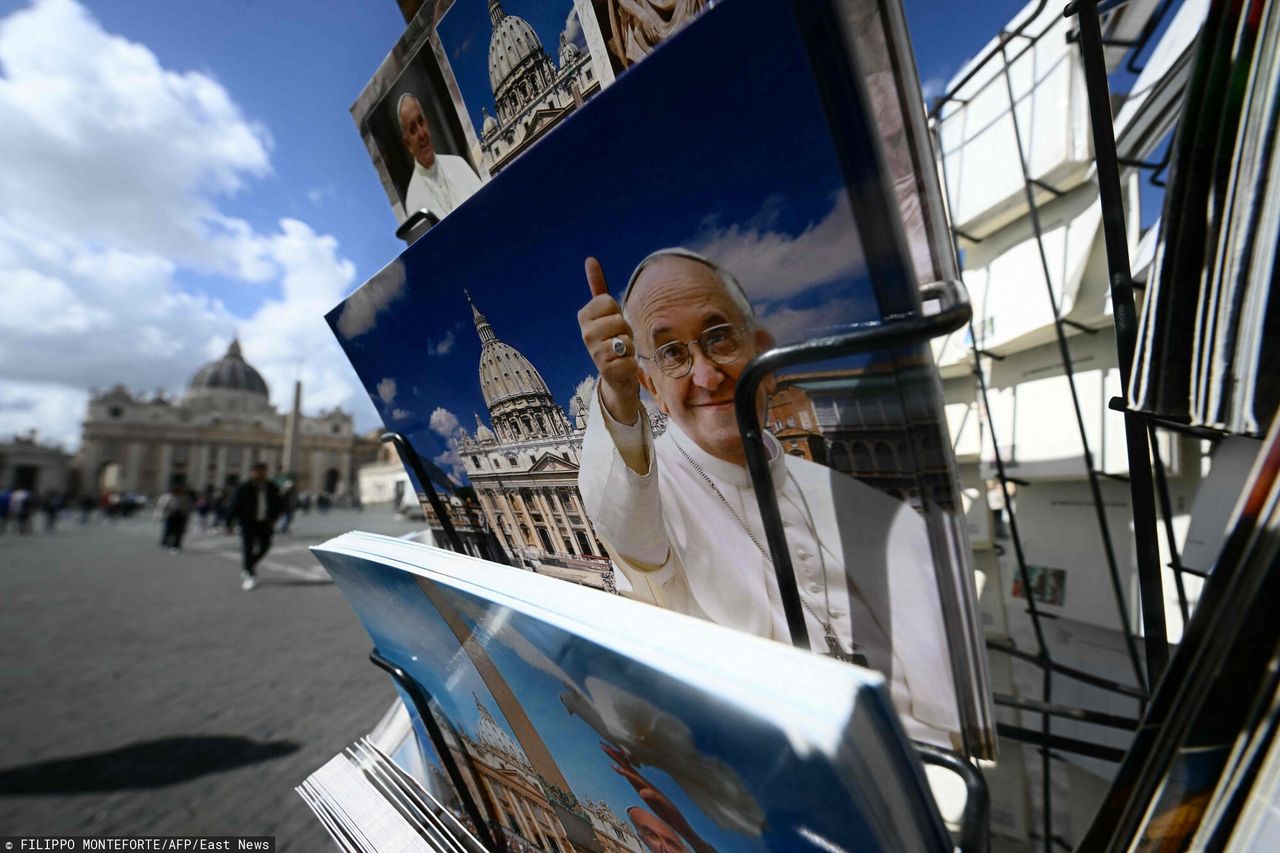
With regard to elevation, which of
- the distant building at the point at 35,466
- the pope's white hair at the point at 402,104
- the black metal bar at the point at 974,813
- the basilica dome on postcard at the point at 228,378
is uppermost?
the basilica dome on postcard at the point at 228,378

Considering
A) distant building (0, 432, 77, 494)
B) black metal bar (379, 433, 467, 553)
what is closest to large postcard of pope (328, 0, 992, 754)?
black metal bar (379, 433, 467, 553)

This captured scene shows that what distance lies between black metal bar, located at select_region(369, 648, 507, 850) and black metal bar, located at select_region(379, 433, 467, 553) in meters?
0.18

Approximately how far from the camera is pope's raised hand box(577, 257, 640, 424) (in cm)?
43

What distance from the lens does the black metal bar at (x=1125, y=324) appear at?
37 centimetres

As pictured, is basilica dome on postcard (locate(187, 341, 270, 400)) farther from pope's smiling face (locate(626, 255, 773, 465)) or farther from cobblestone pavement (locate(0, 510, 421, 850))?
pope's smiling face (locate(626, 255, 773, 465))

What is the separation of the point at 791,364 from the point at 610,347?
0.16 metres

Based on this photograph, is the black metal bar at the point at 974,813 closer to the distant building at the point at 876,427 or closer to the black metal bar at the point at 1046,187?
the distant building at the point at 876,427

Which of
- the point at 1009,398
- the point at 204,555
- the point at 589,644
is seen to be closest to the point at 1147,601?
the point at 589,644

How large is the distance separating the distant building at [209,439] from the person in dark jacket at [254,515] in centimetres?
2745

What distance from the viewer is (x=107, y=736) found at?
4.48 ft

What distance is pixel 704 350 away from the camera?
40 cm

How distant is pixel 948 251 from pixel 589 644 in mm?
321

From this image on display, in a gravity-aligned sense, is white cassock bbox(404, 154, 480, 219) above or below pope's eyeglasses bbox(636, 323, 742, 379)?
above

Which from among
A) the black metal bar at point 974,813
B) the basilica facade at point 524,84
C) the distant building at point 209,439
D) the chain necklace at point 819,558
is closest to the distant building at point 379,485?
the distant building at point 209,439
